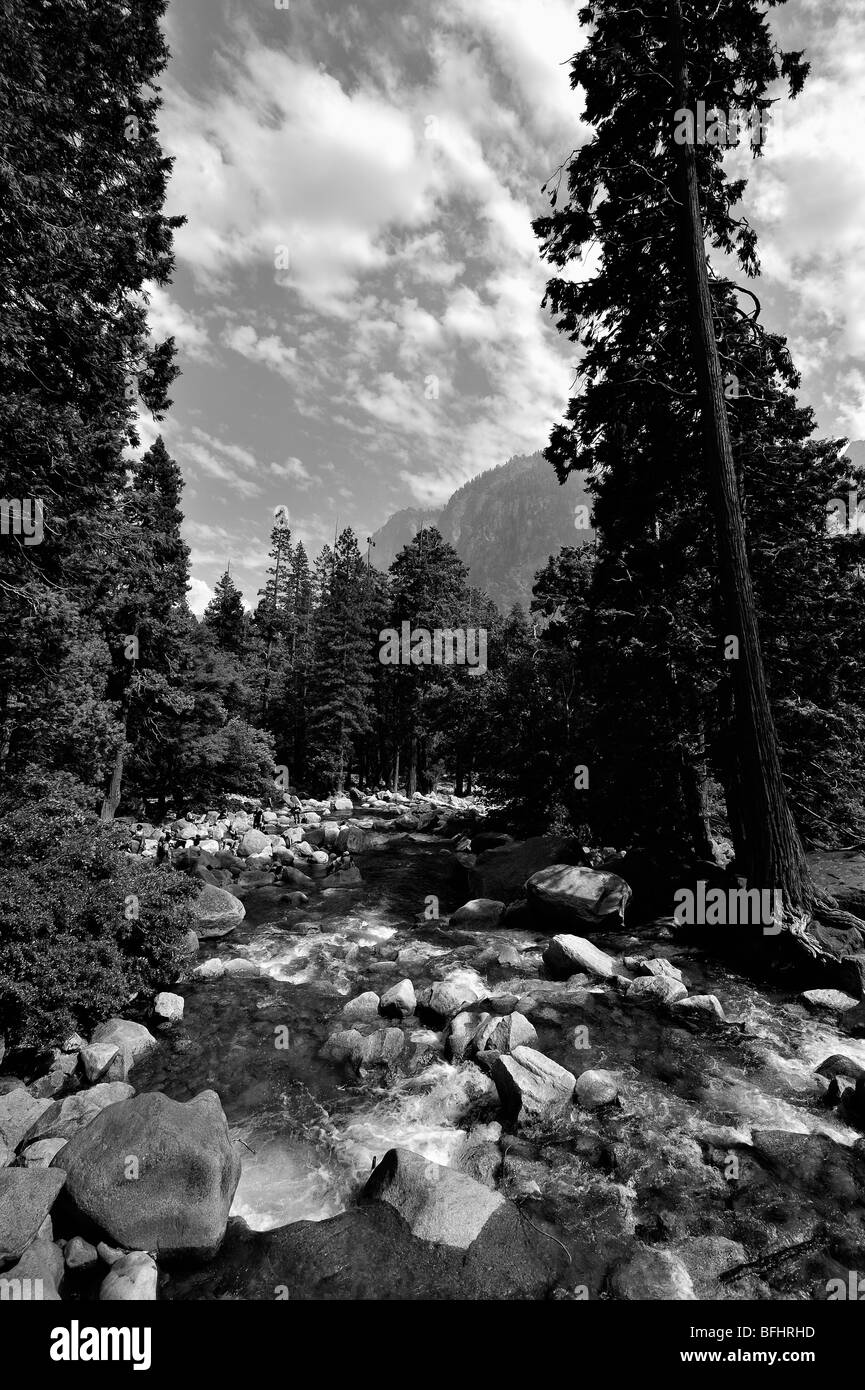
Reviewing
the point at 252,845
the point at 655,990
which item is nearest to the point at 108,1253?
the point at 655,990

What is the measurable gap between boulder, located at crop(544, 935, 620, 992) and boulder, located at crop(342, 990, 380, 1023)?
3.35 metres

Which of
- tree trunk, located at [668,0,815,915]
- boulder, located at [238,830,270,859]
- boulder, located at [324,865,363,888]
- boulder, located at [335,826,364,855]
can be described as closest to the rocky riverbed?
tree trunk, located at [668,0,815,915]

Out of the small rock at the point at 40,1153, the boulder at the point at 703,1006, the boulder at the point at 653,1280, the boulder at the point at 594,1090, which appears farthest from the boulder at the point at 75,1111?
the boulder at the point at 703,1006

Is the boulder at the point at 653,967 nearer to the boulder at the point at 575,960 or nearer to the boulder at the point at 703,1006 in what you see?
the boulder at the point at 575,960

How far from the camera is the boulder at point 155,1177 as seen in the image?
15.6 ft

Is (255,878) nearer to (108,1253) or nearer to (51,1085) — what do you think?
(51,1085)

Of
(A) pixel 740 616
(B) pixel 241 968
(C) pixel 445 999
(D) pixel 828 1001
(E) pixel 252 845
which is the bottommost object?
(B) pixel 241 968

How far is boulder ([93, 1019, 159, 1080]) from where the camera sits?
7.97 metres

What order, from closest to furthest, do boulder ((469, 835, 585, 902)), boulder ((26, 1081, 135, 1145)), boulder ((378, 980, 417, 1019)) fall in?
boulder ((26, 1081, 135, 1145)), boulder ((378, 980, 417, 1019)), boulder ((469, 835, 585, 902))

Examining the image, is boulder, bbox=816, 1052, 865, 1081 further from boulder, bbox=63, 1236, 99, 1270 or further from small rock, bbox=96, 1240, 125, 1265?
boulder, bbox=63, 1236, 99, 1270

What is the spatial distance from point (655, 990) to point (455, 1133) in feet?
14.4

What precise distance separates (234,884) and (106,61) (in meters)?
19.9

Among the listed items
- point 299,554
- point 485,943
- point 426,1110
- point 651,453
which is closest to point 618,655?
point 651,453

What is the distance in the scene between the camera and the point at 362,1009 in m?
9.27
